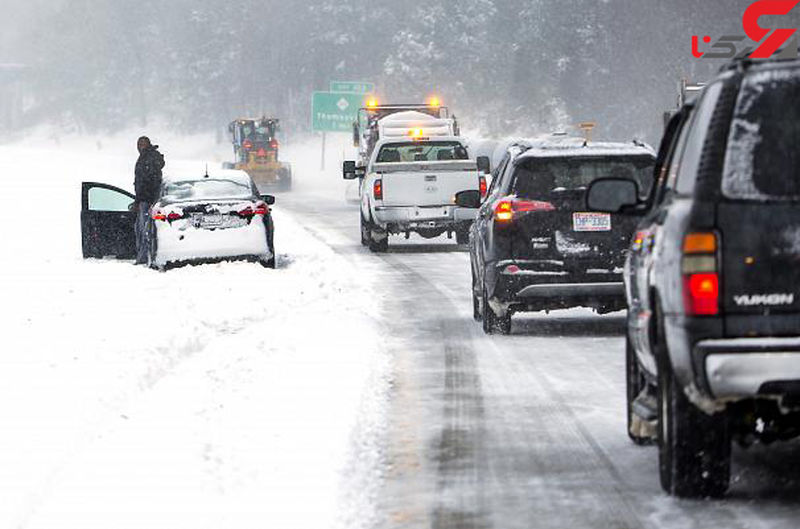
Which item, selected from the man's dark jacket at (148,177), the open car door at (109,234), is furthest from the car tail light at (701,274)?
the open car door at (109,234)

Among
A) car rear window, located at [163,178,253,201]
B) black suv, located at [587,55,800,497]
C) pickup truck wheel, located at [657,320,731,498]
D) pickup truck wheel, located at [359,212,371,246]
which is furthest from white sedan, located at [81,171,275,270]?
black suv, located at [587,55,800,497]

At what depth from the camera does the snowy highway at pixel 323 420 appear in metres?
7.35

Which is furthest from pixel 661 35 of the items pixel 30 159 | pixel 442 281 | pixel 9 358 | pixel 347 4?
pixel 9 358

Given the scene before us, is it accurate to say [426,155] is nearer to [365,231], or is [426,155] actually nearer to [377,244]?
[365,231]

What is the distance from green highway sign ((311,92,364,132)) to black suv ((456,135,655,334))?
233 feet

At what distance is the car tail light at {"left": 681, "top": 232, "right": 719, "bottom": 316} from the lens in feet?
21.6

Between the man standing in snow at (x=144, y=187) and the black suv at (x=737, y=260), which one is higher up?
the black suv at (x=737, y=260)

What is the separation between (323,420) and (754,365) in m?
3.84

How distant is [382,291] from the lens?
20266 millimetres

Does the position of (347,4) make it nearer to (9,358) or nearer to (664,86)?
(664,86)

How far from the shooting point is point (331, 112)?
86.6 metres

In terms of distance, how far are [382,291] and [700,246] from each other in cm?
1376

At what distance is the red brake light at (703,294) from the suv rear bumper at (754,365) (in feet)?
0.49

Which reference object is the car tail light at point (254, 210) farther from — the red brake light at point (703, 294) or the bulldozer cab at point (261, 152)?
the bulldozer cab at point (261, 152)
